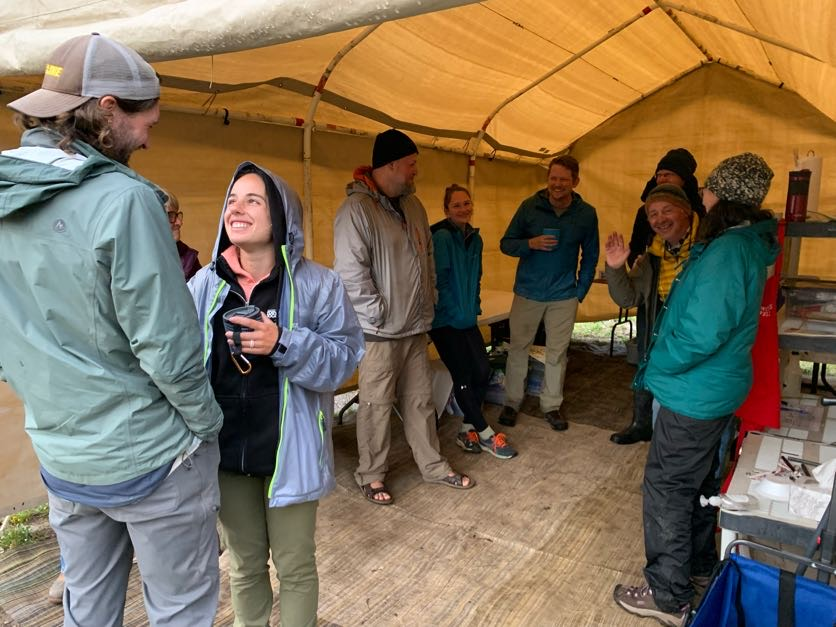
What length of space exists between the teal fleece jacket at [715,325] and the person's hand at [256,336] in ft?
4.51

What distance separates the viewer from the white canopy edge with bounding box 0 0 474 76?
1.46 metres

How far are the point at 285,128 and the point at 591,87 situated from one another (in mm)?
3011

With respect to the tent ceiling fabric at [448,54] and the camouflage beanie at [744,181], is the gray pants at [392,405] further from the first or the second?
the camouflage beanie at [744,181]

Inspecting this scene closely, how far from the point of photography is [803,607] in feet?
4.70

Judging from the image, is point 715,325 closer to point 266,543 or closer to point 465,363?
point 266,543

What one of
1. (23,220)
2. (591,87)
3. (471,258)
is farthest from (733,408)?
(591,87)

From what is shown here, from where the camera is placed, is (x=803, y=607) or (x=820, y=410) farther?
(x=820, y=410)

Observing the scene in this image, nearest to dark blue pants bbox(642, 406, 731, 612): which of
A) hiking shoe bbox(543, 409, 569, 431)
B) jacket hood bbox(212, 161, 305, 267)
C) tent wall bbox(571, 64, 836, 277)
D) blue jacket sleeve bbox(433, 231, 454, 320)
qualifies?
jacket hood bbox(212, 161, 305, 267)

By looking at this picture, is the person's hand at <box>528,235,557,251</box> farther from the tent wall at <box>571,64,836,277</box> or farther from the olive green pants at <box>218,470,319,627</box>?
the tent wall at <box>571,64,836,277</box>

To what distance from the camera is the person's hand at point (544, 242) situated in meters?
3.82

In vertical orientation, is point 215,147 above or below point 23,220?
above

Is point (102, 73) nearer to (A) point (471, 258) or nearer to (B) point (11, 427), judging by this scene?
(B) point (11, 427)

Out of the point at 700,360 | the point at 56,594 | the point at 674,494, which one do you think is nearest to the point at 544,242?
the point at 700,360

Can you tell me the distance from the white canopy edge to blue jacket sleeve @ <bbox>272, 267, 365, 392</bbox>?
0.69 m
